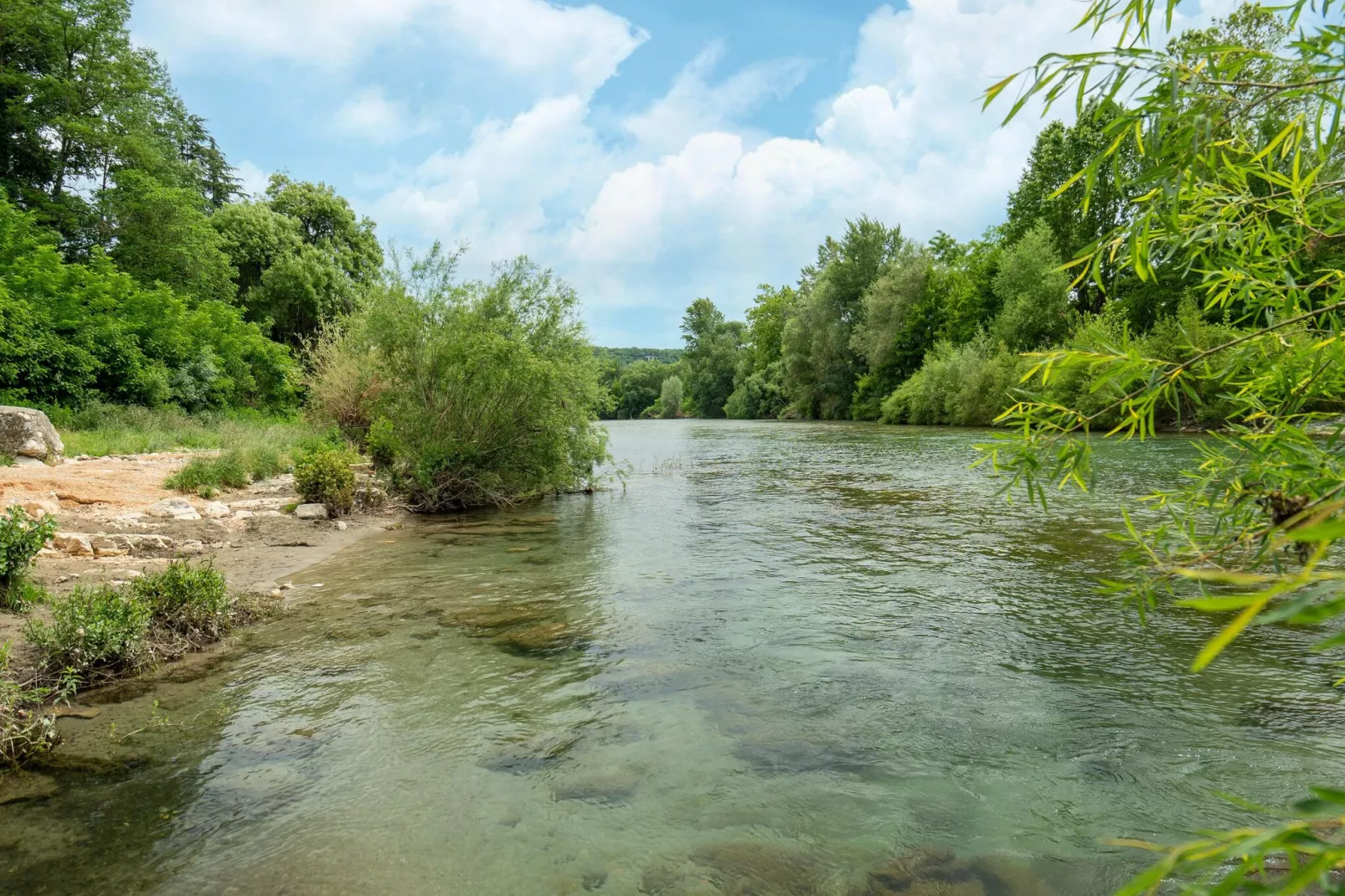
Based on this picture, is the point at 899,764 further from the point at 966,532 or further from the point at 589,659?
the point at 966,532

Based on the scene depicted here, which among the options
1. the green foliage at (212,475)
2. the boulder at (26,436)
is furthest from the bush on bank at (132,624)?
the boulder at (26,436)

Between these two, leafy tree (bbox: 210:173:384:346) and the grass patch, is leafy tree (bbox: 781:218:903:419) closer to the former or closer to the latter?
leafy tree (bbox: 210:173:384:346)

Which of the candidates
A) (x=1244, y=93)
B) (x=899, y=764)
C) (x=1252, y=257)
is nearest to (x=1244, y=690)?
(x=899, y=764)

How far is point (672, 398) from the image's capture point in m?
109

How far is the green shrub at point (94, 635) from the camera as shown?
19.0ft

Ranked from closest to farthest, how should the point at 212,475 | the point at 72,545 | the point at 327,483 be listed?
the point at 72,545 < the point at 327,483 < the point at 212,475

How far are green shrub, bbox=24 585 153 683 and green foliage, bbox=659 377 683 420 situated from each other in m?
102

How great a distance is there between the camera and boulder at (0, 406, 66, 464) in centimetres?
1409

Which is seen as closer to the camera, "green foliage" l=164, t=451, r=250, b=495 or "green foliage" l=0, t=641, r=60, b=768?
"green foliage" l=0, t=641, r=60, b=768

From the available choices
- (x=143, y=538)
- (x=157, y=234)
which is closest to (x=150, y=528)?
(x=143, y=538)

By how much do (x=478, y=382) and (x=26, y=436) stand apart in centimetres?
855

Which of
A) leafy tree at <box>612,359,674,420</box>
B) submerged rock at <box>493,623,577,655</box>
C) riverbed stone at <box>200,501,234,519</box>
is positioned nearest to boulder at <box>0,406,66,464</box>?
riverbed stone at <box>200,501,234,519</box>

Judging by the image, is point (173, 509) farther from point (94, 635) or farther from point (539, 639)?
point (539, 639)

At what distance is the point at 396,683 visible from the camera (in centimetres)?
637
